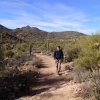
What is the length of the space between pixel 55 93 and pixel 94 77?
2225 millimetres

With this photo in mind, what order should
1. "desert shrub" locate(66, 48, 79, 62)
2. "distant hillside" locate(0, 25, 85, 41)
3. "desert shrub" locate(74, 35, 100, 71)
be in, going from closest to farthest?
"desert shrub" locate(74, 35, 100, 71)
"desert shrub" locate(66, 48, 79, 62)
"distant hillside" locate(0, 25, 85, 41)

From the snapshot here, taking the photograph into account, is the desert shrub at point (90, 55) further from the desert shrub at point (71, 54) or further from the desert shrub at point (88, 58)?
the desert shrub at point (71, 54)

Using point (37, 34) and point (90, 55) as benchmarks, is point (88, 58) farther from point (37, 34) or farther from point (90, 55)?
point (37, 34)

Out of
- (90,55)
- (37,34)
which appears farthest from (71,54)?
(37,34)

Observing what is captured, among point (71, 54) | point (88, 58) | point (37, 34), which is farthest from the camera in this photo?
point (37, 34)

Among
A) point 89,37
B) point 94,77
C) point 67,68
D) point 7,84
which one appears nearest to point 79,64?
point 89,37

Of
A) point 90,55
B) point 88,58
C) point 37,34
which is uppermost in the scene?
point 37,34

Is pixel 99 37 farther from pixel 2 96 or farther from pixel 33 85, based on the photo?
pixel 2 96

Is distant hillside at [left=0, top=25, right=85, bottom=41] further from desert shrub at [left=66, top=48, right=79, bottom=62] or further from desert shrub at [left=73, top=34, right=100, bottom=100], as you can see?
desert shrub at [left=73, top=34, right=100, bottom=100]

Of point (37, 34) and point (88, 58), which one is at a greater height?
point (37, 34)

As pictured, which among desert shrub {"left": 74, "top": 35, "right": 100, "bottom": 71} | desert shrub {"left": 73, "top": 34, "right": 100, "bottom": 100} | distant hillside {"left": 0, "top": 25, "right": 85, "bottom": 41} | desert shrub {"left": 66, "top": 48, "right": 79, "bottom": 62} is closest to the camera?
desert shrub {"left": 73, "top": 34, "right": 100, "bottom": 100}

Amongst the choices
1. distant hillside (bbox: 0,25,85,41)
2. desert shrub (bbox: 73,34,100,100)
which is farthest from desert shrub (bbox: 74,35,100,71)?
distant hillside (bbox: 0,25,85,41)

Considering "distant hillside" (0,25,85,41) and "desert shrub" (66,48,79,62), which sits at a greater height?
"distant hillside" (0,25,85,41)

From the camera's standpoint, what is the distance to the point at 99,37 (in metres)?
18.8
